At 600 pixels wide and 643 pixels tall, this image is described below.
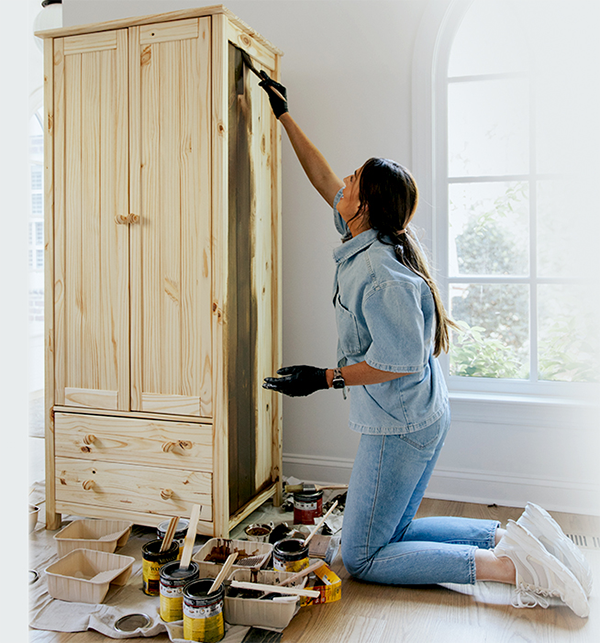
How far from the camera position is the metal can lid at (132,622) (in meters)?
1.60

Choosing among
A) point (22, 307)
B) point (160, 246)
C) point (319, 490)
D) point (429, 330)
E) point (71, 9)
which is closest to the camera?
point (22, 307)

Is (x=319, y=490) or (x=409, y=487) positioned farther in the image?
(x=319, y=490)

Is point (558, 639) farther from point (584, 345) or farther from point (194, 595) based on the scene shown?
point (584, 345)

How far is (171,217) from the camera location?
216cm

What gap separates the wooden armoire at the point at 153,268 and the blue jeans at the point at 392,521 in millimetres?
541

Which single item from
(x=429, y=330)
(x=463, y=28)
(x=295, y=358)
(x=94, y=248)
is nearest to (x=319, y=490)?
(x=295, y=358)

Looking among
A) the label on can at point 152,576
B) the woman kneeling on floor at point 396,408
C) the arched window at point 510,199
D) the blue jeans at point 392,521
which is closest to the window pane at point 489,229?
the arched window at point 510,199

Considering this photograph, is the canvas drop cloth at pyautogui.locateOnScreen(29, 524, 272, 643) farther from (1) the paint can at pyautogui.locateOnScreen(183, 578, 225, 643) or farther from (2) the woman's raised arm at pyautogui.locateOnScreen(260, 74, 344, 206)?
(2) the woman's raised arm at pyautogui.locateOnScreen(260, 74, 344, 206)

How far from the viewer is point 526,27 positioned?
2.53 m

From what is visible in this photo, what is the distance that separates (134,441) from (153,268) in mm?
667

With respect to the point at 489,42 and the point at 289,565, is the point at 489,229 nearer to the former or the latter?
the point at 489,42

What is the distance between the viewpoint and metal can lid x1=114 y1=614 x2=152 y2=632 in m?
1.60

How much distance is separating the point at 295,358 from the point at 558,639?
1631 millimetres

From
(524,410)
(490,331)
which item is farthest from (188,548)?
(490,331)
